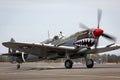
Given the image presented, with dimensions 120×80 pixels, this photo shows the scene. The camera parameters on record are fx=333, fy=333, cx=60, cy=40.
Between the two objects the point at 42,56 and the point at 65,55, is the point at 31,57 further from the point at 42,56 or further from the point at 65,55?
the point at 65,55

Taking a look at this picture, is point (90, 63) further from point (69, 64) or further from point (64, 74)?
point (64, 74)

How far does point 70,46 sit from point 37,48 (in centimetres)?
367

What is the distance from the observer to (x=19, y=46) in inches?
1355

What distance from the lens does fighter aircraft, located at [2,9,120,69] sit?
32.9 metres

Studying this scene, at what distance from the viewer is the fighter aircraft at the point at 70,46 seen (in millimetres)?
32938

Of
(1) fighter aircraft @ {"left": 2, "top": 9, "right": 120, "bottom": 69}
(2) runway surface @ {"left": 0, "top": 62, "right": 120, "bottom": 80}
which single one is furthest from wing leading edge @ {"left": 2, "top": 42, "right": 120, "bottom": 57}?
(2) runway surface @ {"left": 0, "top": 62, "right": 120, "bottom": 80}

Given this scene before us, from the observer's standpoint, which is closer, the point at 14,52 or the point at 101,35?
the point at 101,35

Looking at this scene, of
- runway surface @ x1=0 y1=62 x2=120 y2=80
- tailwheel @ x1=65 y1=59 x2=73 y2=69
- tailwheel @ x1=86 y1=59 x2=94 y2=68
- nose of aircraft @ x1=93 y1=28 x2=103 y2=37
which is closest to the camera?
runway surface @ x1=0 y1=62 x2=120 y2=80

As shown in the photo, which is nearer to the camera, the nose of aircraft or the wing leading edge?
the nose of aircraft

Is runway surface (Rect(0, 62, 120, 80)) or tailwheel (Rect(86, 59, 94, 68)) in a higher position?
tailwheel (Rect(86, 59, 94, 68))

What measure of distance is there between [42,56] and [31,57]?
2265 millimetres

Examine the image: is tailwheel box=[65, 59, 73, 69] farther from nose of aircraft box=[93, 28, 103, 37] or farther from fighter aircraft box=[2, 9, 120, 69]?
nose of aircraft box=[93, 28, 103, 37]

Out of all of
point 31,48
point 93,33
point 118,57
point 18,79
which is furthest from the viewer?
point 118,57

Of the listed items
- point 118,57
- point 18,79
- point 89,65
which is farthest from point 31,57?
point 118,57
